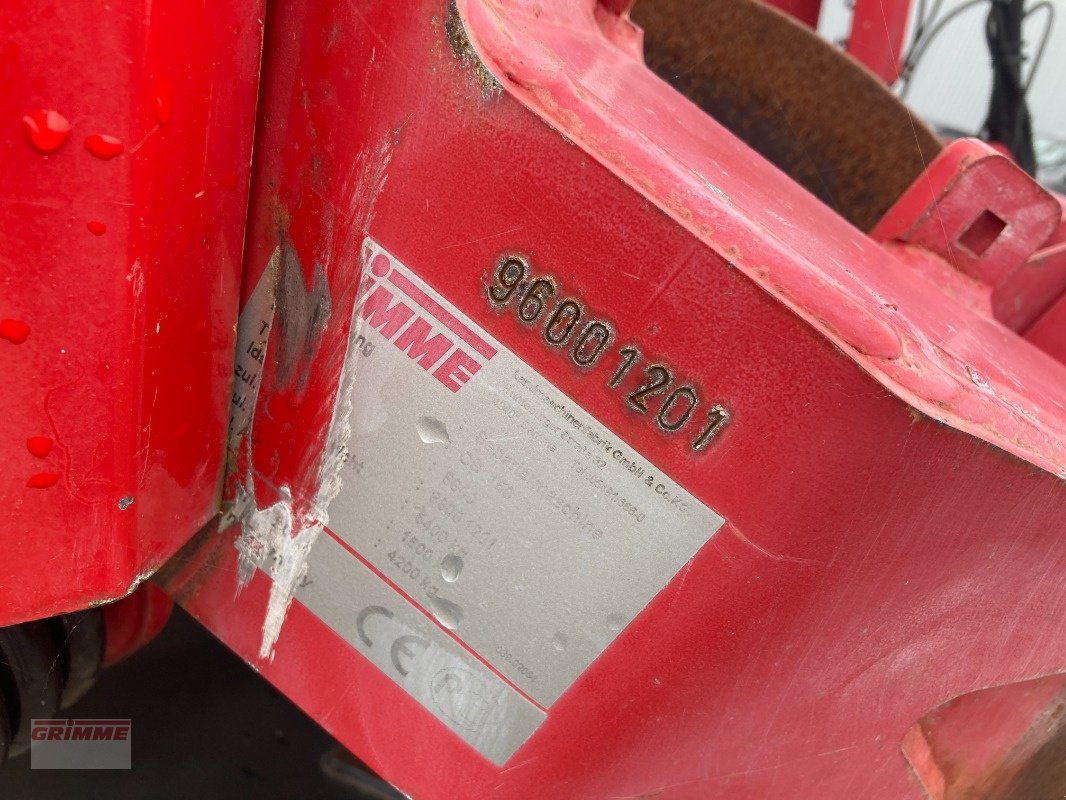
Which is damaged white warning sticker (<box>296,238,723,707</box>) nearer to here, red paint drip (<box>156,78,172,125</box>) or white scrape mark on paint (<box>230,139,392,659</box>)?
white scrape mark on paint (<box>230,139,392,659</box>)

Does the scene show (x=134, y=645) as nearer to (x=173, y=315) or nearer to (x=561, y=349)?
(x=173, y=315)

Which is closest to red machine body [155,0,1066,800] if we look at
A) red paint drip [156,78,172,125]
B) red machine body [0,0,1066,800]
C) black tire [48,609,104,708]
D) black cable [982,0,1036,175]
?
red machine body [0,0,1066,800]

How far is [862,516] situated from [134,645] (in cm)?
94

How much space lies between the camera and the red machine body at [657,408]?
597 mm

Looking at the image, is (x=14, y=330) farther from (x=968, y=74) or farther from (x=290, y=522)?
(x=968, y=74)

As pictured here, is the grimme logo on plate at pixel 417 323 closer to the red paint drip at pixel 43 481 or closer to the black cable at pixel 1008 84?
the red paint drip at pixel 43 481

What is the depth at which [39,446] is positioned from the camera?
61 cm

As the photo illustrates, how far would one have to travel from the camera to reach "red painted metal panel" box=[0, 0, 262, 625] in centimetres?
51

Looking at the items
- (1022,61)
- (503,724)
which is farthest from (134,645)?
(1022,61)

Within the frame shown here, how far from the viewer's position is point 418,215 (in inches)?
25.3

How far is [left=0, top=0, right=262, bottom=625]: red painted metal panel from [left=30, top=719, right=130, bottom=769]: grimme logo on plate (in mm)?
537

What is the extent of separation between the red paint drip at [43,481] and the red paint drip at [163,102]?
27 cm

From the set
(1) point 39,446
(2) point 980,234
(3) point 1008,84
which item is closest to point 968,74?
(3) point 1008,84

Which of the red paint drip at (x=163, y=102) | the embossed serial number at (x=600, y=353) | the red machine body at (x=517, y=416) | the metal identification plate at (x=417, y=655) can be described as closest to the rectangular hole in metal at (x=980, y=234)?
the red machine body at (x=517, y=416)
